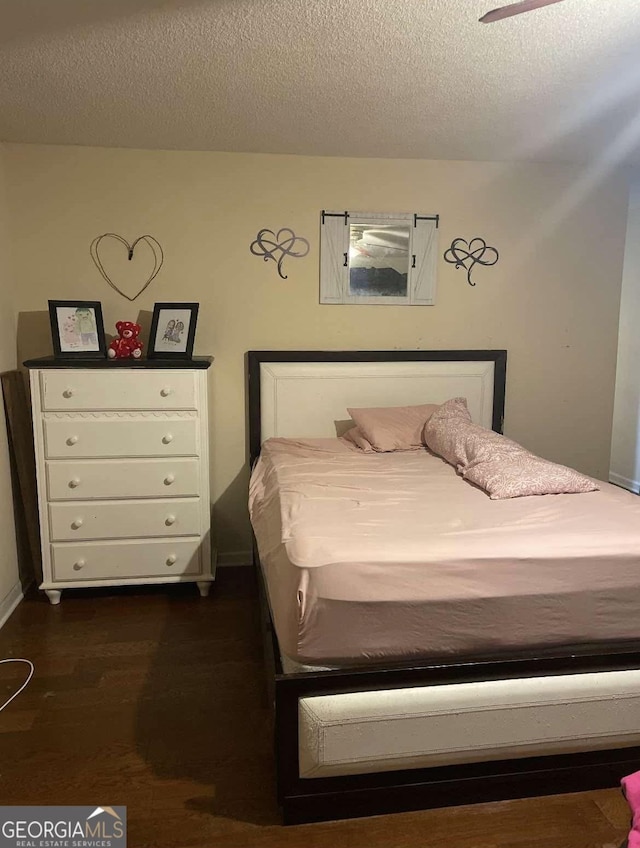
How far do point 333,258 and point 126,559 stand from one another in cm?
187

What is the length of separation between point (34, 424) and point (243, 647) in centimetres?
138

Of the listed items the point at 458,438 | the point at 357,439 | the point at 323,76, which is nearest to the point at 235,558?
the point at 357,439

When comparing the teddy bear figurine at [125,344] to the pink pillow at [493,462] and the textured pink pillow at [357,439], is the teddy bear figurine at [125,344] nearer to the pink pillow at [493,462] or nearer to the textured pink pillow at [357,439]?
the textured pink pillow at [357,439]

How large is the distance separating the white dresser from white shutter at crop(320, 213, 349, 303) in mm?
857

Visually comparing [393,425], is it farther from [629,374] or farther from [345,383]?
[629,374]

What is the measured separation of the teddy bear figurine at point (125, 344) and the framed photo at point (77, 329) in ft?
0.18

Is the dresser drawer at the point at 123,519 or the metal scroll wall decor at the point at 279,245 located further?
the metal scroll wall decor at the point at 279,245

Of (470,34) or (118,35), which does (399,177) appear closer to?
(470,34)

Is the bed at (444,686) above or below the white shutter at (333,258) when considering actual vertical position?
below

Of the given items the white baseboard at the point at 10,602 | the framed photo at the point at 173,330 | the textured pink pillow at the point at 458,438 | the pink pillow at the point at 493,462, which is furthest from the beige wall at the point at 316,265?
the white baseboard at the point at 10,602

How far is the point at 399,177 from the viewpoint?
3.29m

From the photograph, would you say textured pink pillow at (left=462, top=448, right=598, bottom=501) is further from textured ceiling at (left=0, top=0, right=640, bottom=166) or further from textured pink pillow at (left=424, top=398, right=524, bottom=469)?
textured ceiling at (left=0, top=0, right=640, bottom=166)

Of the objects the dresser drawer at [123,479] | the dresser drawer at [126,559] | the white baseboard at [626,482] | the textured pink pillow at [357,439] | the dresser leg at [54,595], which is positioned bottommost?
the dresser leg at [54,595]

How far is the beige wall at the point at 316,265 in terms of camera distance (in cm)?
313
